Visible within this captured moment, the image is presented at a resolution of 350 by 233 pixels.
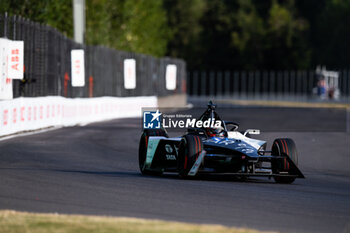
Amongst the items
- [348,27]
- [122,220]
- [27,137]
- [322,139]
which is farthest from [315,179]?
[348,27]

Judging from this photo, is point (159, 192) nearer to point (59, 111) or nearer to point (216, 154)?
point (216, 154)

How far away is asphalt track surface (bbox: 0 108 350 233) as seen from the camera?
10.2m

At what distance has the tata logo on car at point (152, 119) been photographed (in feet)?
52.4

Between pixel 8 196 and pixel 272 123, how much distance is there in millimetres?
25494

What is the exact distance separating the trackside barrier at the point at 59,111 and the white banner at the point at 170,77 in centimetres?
1092

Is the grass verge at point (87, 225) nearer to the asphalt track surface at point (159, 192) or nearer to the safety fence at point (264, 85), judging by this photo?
the asphalt track surface at point (159, 192)

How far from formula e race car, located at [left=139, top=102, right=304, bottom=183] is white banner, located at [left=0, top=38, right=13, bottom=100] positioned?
340 inches

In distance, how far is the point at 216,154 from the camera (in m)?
14.4

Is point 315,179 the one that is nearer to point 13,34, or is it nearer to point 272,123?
point 13,34

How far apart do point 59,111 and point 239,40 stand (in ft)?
213

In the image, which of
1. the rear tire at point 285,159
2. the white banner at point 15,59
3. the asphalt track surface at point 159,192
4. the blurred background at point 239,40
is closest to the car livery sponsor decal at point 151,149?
the asphalt track surface at point 159,192

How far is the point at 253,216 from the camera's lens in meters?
10.3

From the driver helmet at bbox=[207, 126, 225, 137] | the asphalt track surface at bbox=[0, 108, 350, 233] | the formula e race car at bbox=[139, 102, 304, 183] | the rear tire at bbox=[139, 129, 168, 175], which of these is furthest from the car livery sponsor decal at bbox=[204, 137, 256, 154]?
the rear tire at bbox=[139, 129, 168, 175]

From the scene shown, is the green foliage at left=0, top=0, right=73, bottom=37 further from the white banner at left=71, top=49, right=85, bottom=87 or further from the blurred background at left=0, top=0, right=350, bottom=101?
the blurred background at left=0, top=0, right=350, bottom=101
